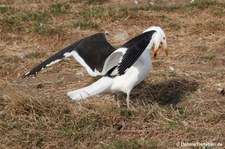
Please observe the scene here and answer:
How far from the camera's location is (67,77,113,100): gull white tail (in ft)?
16.8

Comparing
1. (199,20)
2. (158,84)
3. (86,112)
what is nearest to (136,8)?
(199,20)

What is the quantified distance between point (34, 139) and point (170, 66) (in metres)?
2.50

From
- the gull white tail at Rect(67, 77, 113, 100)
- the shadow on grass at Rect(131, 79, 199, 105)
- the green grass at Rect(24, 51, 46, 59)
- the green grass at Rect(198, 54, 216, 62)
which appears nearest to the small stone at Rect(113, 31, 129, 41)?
the green grass at Rect(24, 51, 46, 59)

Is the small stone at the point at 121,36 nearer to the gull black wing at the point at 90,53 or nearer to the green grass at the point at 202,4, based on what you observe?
the green grass at the point at 202,4

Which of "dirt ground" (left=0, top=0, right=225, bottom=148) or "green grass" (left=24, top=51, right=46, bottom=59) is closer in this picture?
"dirt ground" (left=0, top=0, right=225, bottom=148)

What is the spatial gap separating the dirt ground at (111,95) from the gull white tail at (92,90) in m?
0.11

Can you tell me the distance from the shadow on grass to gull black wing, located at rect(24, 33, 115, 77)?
0.65m

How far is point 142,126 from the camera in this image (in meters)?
4.91

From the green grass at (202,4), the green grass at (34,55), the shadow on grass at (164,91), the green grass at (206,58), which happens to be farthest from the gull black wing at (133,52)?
the green grass at (202,4)

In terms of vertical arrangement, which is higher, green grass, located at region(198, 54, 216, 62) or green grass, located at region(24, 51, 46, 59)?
green grass, located at region(24, 51, 46, 59)

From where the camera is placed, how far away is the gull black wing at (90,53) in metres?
5.38

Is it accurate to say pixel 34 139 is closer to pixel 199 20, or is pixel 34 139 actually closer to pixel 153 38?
pixel 153 38

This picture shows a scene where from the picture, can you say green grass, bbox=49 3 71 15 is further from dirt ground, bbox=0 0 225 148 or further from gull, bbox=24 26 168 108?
gull, bbox=24 26 168 108

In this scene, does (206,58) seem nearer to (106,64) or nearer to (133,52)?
(106,64)
